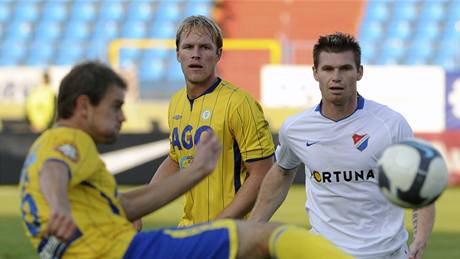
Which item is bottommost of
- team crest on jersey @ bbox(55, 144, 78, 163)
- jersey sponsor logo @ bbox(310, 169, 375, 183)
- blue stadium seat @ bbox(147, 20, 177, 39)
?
blue stadium seat @ bbox(147, 20, 177, 39)

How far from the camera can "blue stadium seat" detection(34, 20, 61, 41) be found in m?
28.9

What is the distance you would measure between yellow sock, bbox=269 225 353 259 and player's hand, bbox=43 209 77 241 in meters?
0.79

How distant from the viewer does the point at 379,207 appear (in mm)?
5824

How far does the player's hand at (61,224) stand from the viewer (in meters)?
3.89

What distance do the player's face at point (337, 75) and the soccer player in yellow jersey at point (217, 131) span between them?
54 centimetres

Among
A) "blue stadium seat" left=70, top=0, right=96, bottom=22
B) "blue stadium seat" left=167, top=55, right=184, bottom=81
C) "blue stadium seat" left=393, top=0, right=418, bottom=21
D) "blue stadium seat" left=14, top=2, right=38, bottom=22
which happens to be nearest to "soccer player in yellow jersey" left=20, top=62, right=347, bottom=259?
"blue stadium seat" left=167, top=55, right=184, bottom=81

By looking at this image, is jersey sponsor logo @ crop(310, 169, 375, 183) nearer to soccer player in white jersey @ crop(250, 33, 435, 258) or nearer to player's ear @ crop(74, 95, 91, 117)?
soccer player in white jersey @ crop(250, 33, 435, 258)

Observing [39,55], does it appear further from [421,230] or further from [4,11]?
[421,230]

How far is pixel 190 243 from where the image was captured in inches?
161

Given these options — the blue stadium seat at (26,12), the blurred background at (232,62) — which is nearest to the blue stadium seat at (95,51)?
the blurred background at (232,62)

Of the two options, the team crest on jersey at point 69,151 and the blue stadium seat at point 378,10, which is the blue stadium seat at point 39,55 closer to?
the blue stadium seat at point 378,10

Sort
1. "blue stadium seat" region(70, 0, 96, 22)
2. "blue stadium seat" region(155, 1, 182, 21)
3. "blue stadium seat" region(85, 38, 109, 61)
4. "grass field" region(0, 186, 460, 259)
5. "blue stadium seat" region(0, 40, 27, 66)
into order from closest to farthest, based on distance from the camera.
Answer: "grass field" region(0, 186, 460, 259)
"blue stadium seat" region(85, 38, 109, 61)
"blue stadium seat" region(0, 40, 27, 66)
"blue stadium seat" region(155, 1, 182, 21)
"blue stadium seat" region(70, 0, 96, 22)

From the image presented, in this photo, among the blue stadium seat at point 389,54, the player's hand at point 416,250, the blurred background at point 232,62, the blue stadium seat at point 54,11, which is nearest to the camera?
the player's hand at point 416,250

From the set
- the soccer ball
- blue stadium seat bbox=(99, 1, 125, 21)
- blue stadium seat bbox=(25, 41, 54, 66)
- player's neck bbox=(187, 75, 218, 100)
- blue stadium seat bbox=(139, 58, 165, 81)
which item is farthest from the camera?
blue stadium seat bbox=(99, 1, 125, 21)
